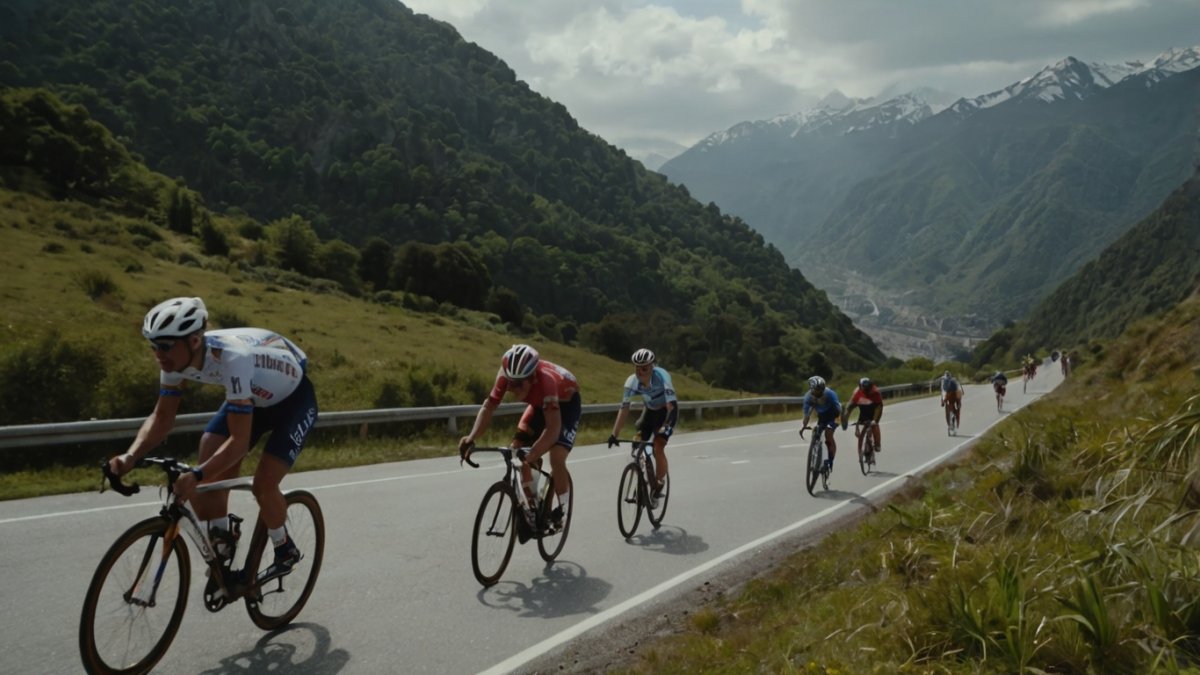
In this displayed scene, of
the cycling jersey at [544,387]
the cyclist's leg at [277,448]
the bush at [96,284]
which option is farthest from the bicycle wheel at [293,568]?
the bush at [96,284]

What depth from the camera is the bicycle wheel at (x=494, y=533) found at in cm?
679

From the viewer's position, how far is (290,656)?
503 cm

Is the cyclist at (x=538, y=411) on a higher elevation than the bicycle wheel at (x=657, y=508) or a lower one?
higher

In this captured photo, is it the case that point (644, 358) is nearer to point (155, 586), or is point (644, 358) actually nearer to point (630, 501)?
point (630, 501)

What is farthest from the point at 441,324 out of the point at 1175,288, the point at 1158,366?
the point at 1175,288

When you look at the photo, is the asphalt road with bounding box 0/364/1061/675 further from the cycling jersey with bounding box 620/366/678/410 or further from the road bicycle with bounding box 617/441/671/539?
the cycling jersey with bounding box 620/366/678/410

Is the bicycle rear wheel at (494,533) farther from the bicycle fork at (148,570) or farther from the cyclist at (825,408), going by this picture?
the cyclist at (825,408)

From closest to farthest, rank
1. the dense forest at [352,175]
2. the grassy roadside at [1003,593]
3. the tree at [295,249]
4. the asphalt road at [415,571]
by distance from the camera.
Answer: the grassy roadside at [1003,593]
the asphalt road at [415,571]
the tree at [295,249]
the dense forest at [352,175]

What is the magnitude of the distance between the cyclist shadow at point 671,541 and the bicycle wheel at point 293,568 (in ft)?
12.7

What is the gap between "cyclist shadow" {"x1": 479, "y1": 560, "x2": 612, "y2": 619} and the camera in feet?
21.0

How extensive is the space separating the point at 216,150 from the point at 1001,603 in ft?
522

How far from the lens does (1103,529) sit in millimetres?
5363

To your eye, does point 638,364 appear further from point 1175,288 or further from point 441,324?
point 1175,288

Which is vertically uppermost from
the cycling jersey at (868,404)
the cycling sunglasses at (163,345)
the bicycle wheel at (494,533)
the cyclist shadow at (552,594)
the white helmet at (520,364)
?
the cycling sunglasses at (163,345)
